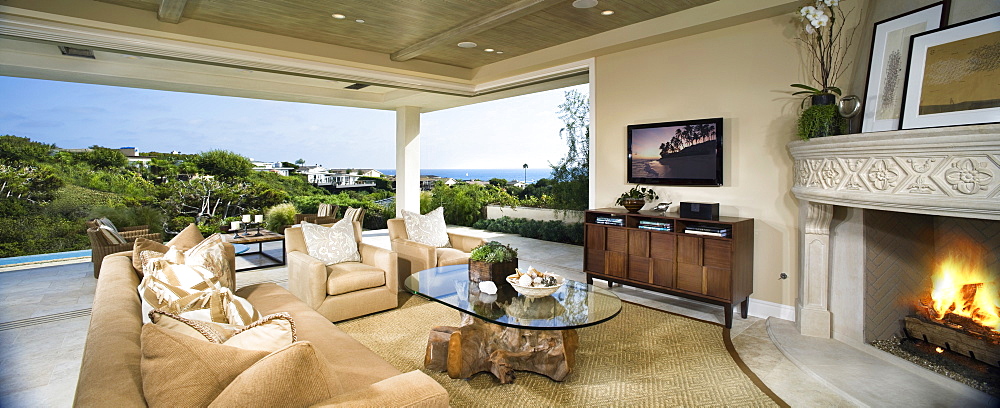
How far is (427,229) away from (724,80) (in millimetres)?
3109

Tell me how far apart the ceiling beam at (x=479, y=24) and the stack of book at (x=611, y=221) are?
1.96 metres

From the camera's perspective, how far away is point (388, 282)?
4.15 m

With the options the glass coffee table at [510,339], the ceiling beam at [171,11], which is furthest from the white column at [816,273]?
the ceiling beam at [171,11]

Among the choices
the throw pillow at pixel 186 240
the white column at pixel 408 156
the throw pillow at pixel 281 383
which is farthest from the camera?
the white column at pixel 408 156

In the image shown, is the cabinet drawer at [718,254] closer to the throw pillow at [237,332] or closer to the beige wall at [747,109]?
the beige wall at [747,109]

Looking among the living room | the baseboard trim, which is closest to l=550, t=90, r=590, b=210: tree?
the living room

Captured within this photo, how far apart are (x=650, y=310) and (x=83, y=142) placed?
8.76m

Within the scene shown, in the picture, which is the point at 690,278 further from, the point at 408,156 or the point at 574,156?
the point at 408,156

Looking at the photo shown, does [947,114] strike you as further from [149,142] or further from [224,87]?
[149,142]

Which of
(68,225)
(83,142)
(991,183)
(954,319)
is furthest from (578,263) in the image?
(83,142)

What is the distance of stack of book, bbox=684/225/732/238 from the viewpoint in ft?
12.4

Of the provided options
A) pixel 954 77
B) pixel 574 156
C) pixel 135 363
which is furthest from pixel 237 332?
pixel 574 156

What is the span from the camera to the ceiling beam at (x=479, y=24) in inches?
150

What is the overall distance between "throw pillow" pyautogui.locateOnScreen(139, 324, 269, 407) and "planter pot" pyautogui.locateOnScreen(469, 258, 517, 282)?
2.17 m
